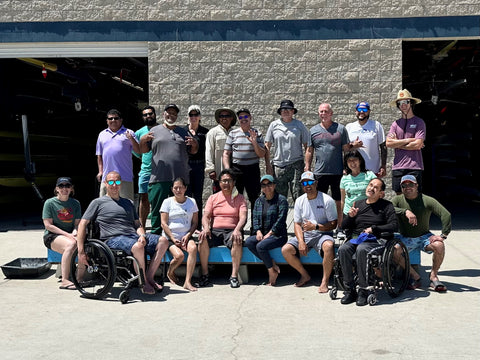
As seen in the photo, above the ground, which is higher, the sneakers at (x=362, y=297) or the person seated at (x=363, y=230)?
the person seated at (x=363, y=230)

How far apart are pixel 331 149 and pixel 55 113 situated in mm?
11754

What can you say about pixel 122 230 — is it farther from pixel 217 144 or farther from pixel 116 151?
pixel 217 144

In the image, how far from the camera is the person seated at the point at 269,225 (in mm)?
7566

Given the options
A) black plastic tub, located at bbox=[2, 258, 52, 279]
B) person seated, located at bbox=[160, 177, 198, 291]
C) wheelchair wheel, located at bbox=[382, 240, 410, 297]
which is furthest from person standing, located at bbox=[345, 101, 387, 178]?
black plastic tub, located at bbox=[2, 258, 52, 279]

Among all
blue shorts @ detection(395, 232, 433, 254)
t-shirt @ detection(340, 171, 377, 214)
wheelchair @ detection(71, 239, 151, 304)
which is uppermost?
t-shirt @ detection(340, 171, 377, 214)

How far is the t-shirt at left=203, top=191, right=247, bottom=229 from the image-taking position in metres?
7.85

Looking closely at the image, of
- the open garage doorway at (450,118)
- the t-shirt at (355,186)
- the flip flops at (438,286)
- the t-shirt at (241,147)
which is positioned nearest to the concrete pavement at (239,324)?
the flip flops at (438,286)

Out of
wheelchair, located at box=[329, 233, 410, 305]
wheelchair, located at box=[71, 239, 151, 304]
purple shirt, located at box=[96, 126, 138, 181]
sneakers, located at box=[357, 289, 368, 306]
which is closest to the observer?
sneakers, located at box=[357, 289, 368, 306]

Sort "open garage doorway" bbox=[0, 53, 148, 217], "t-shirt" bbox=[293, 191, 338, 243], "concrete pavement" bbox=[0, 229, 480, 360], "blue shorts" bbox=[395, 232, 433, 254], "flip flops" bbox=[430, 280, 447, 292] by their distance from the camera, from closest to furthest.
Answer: "concrete pavement" bbox=[0, 229, 480, 360], "flip flops" bbox=[430, 280, 447, 292], "blue shorts" bbox=[395, 232, 433, 254], "t-shirt" bbox=[293, 191, 338, 243], "open garage doorway" bbox=[0, 53, 148, 217]

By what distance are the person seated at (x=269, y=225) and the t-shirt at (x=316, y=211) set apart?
201mm

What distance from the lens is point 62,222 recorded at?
313 inches

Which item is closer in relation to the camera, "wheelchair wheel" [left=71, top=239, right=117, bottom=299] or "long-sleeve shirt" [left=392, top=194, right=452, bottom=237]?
"wheelchair wheel" [left=71, top=239, right=117, bottom=299]

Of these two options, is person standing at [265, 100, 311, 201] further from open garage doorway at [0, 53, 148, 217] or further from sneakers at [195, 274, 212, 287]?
open garage doorway at [0, 53, 148, 217]

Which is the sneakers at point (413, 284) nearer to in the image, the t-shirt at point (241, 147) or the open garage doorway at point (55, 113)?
the t-shirt at point (241, 147)
